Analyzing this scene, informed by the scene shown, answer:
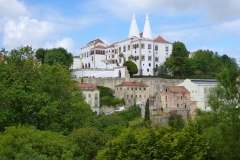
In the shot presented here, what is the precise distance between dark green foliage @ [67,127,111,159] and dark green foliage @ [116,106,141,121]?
2938 centimetres

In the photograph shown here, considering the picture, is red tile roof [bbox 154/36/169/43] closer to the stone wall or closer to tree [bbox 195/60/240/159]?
the stone wall

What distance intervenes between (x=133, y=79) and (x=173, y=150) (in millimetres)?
45912

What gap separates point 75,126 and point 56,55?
140ft

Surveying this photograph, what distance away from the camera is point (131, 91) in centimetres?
5981

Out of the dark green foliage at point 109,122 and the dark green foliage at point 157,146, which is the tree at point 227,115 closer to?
the dark green foliage at point 157,146

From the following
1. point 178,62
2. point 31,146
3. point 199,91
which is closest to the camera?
point 31,146

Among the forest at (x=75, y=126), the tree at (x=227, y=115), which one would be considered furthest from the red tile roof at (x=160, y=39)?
the tree at (x=227, y=115)

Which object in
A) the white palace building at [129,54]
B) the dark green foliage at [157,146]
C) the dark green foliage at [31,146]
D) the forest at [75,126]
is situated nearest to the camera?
the dark green foliage at [31,146]

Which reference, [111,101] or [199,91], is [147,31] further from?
[199,91]

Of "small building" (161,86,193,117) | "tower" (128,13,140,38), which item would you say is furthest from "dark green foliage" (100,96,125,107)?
"tower" (128,13,140,38)

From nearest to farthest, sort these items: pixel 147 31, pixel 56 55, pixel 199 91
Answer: pixel 199 91, pixel 56 55, pixel 147 31

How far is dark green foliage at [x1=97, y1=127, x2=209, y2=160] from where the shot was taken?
1834cm

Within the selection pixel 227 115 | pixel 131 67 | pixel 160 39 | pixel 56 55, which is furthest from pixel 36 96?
pixel 160 39

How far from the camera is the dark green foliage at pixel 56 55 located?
2660 inches
